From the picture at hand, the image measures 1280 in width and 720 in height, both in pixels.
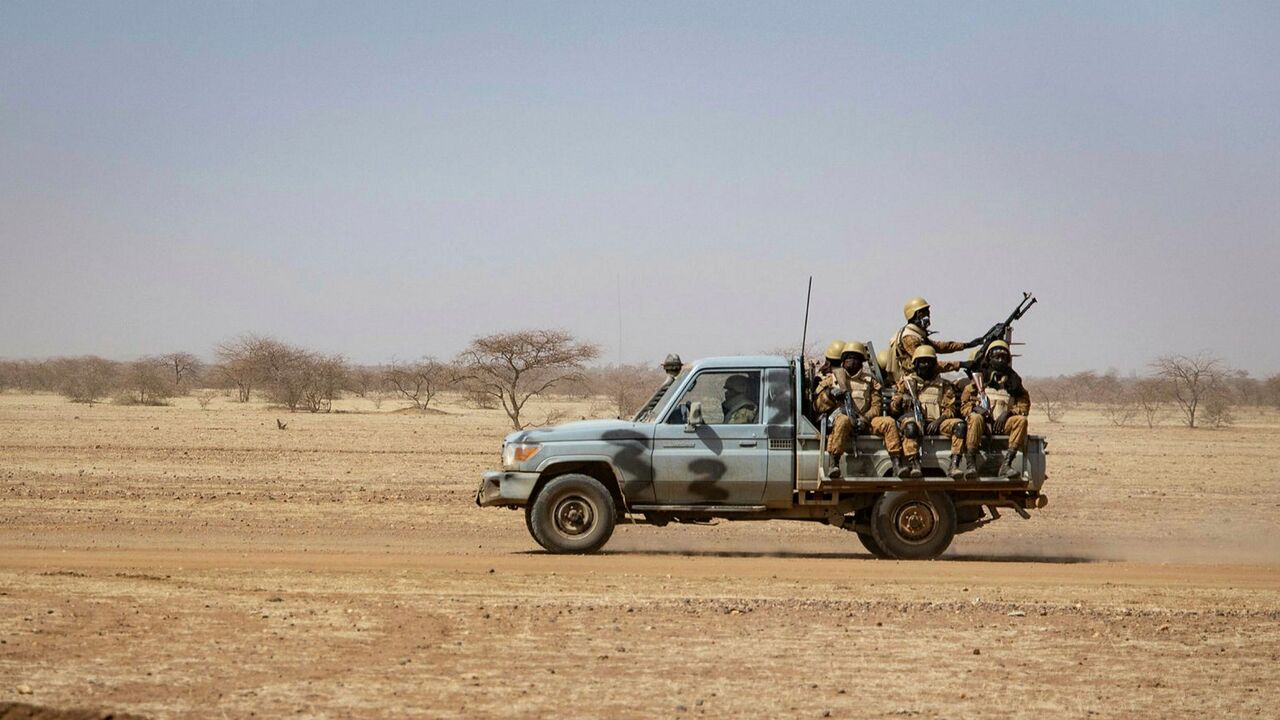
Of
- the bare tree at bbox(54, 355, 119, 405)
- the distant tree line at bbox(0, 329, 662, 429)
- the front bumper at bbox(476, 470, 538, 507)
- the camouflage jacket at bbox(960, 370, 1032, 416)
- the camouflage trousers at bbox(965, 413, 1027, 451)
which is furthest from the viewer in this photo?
the bare tree at bbox(54, 355, 119, 405)

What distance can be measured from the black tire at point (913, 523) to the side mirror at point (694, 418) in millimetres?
2065

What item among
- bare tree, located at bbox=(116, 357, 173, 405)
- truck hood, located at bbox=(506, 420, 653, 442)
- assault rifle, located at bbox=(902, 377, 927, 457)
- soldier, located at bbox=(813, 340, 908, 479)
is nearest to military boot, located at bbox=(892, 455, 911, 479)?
soldier, located at bbox=(813, 340, 908, 479)

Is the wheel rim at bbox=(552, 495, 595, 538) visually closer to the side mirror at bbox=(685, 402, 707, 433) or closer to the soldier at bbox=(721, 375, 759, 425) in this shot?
the side mirror at bbox=(685, 402, 707, 433)

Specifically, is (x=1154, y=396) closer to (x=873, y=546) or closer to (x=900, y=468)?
(x=873, y=546)

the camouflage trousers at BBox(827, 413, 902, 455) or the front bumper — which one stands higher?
the camouflage trousers at BBox(827, 413, 902, 455)

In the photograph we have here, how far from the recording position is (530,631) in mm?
10461

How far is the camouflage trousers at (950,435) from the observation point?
1427 cm

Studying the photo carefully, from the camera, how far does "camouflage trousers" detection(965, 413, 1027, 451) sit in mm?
14188

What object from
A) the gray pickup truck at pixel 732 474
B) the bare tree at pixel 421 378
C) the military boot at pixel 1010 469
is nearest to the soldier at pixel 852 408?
the gray pickup truck at pixel 732 474

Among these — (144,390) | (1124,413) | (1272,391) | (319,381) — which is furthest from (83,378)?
(1272,391)

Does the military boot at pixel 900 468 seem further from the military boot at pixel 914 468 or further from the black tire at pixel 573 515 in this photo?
the black tire at pixel 573 515

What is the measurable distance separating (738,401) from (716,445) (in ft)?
1.76

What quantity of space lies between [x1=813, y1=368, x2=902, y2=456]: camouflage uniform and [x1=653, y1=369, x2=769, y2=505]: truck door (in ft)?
2.16

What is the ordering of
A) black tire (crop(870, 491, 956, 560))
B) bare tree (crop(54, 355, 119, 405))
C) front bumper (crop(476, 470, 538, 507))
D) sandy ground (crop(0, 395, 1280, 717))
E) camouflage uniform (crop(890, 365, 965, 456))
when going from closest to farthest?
sandy ground (crop(0, 395, 1280, 717))
camouflage uniform (crop(890, 365, 965, 456))
black tire (crop(870, 491, 956, 560))
front bumper (crop(476, 470, 538, 507))
bare tree (crop(54, 355, 119, 405))
